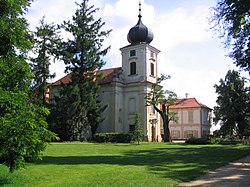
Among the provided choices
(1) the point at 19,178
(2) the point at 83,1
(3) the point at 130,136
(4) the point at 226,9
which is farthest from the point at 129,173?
(2) the point at 83,1

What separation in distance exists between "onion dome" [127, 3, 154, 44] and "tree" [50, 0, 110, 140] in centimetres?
722

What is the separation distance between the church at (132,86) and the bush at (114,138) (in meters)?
5.78

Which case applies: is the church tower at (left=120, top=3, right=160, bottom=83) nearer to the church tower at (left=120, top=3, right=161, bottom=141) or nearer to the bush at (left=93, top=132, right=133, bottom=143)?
the church tower at (left=120, top=3, right=161, bottom=141)

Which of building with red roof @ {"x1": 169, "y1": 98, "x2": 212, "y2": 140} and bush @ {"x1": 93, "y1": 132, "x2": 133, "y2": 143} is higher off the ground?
building with red roof @ {"x1": 169, "y1": 98, "x2": 212, "y2": 140}

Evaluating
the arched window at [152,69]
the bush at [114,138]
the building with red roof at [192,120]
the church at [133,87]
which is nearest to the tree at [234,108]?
the building with red roof at [192,120]

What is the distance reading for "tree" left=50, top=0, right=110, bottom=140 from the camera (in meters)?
41.6

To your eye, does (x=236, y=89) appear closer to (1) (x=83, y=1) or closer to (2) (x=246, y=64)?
(1) (x=83, y=1)

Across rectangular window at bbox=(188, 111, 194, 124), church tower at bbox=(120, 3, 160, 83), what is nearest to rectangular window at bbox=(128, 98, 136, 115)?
church tower at bbox=(120, 3, 160, 83)

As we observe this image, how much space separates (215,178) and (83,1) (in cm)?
3749

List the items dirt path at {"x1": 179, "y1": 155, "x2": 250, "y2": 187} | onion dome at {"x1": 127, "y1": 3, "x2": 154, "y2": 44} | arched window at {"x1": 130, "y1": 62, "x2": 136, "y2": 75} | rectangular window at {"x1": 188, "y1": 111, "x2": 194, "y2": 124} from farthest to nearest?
rectangular window at {"x1": 188, "y1": 111, "x2": 194, "y2": 124} → arched window at {"x1": 130, "y1": 62, "x2": 136, "y2": 75} → onion dome at {"x1": 127, "y1": 3, "x2": 154, "y2": 44} → dirt path at {"x1": 179, "y1": 155, "x2": 250, "y2": 187}

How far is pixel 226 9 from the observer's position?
66.5 ft

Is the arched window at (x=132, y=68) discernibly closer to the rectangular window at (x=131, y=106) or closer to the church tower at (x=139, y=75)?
the church tower at (x=139, y=75)

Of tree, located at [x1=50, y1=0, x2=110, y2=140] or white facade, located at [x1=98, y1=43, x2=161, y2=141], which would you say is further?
white facade, located at [x1=98, y1=43, x2=161, y2=141]

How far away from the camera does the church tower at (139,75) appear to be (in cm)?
4853
